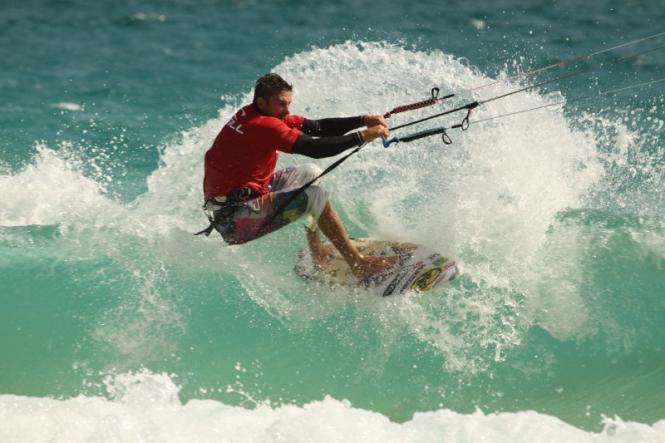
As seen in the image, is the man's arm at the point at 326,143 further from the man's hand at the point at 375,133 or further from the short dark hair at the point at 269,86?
the short dark hair at the point at 269,86

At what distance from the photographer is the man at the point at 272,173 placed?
5199mm

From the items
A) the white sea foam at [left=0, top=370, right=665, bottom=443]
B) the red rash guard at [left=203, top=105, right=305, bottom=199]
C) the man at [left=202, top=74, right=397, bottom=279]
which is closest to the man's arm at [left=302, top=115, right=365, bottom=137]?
the man at [left=202, top=74, right=397, bottom=279]

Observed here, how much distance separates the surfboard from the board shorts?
19.5 inches

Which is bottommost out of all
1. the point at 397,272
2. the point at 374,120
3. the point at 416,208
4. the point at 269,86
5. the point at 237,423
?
the point at 237,423

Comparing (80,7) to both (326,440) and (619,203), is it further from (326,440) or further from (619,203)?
(326,440)

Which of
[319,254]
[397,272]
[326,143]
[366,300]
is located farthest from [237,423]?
[326,143]

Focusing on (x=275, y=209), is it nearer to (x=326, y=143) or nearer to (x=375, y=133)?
(x=326, y=143)

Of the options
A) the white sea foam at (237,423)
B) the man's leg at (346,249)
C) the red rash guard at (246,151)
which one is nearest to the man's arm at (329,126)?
the red rash guard at (246,151)

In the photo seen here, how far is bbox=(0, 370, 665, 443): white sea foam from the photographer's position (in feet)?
15.5

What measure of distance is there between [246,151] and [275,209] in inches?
21.1

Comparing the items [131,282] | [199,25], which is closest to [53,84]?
[199,25]

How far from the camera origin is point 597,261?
265 inches

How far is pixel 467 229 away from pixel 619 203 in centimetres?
258

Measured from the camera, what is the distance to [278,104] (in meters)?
5.26
